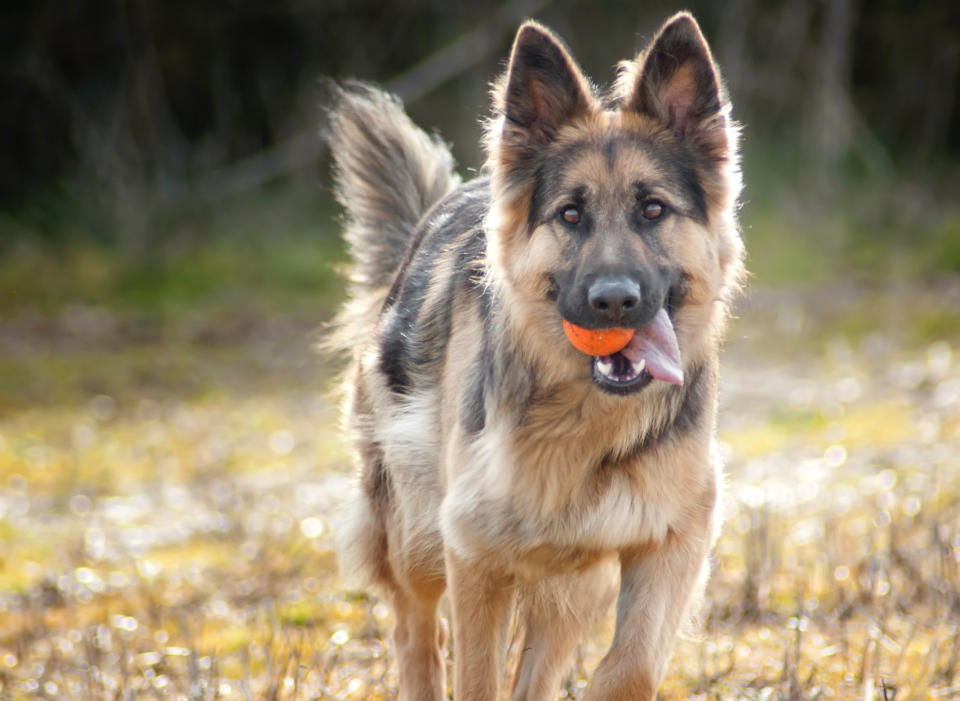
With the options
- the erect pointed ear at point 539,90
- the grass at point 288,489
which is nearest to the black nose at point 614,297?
the erect pointed ear at point 539,90

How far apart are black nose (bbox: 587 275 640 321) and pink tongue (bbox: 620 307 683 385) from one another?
0.41 feet

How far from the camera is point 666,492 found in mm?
3365

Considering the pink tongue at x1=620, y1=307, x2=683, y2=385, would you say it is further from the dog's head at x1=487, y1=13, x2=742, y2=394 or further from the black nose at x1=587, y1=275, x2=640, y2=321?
the black nose at x1=587, y1=275, x2=640, y2=321

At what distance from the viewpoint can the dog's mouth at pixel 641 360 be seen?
328 centimetres

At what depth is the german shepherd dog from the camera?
131 inches

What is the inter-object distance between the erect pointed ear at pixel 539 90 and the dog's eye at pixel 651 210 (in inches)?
15.4

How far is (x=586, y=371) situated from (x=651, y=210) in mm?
505

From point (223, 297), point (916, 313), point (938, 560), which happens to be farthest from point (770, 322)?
point (938, 560)

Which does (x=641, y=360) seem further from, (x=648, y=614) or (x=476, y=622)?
(x=476, y=622)

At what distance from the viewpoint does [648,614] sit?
334 cm

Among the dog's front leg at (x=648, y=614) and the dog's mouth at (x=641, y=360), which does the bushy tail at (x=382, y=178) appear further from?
the dog's front leg at (x=648, y=614)

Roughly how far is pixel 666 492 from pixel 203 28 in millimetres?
14478

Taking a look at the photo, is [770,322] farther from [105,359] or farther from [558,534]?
[558,534]

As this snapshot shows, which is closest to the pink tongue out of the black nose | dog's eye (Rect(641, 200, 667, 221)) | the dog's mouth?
the dog's mouth
